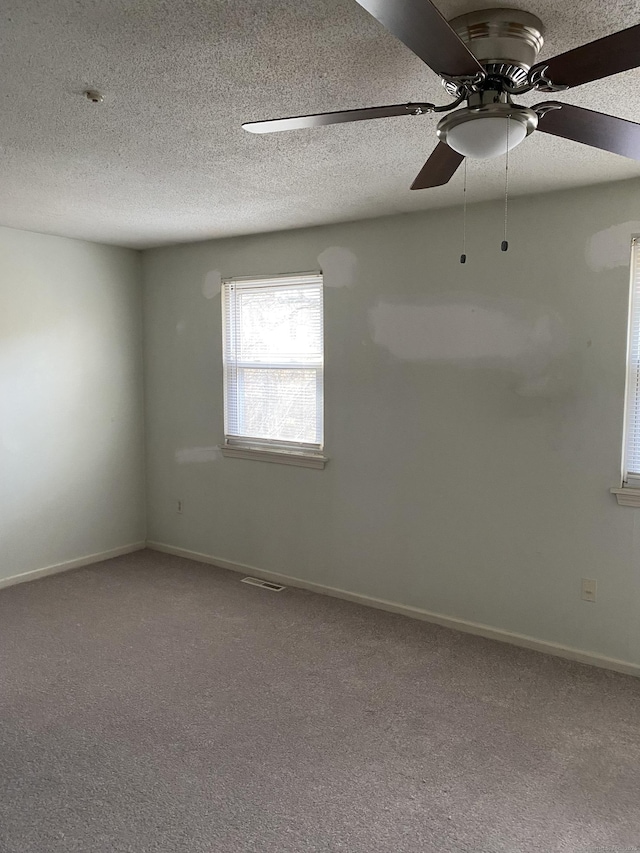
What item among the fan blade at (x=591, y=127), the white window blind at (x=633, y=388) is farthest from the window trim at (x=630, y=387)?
the fan blade at (x=591, y=127)

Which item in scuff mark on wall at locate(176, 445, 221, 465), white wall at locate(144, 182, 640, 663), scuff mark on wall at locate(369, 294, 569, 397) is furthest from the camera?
scuff mark on wall at locate(176, 445, 221, 465)

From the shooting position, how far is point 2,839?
206 cm

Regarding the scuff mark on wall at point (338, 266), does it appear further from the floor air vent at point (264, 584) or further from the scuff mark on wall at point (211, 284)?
the floor air vent at point (264, 584)

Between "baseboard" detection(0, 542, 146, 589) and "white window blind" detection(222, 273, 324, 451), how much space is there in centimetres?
136

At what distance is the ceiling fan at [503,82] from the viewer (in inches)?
53.2

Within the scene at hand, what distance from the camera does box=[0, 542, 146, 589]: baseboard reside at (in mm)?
4445

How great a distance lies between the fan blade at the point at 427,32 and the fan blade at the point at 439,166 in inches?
15.4

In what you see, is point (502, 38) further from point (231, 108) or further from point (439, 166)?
point (231, 108)

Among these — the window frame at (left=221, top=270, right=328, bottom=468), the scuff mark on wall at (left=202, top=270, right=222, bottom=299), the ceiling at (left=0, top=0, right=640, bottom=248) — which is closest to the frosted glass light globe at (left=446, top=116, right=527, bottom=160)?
the ceiling at (left=0, top=0, right=640, bottom=248)

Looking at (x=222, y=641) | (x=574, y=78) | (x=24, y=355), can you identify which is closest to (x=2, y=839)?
(x=222, y=641)

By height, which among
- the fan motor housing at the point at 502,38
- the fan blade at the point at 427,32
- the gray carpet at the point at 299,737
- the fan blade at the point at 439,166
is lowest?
the gray carpet at the point at 299,737

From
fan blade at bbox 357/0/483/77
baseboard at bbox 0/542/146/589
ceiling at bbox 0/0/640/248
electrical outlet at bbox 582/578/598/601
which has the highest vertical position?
ceiling at bbox 0/0/640/248

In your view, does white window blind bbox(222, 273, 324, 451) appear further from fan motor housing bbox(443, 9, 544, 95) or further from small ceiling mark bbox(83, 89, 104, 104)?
fan motor housing bbox(443, 9, 544, 95)

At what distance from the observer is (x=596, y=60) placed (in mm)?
1367
